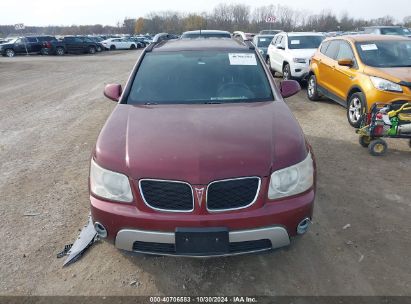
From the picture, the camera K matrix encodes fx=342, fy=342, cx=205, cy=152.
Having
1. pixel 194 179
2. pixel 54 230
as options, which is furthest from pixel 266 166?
pixel 54 230

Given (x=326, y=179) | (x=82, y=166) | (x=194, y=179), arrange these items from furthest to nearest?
(x=82, y=166), (x=326, y=179), (x=194, y=179)

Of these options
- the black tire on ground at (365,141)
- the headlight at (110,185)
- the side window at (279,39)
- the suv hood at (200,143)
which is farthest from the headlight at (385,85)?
the side window at (279,39)

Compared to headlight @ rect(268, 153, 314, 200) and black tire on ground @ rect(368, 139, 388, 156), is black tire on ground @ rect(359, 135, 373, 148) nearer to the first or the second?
black tire on ground @ rect(368, 139, 388, 156)

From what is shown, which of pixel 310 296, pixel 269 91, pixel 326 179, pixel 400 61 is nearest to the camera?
pixel 310 296

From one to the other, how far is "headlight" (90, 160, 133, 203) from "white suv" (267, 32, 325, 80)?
28.5 feet

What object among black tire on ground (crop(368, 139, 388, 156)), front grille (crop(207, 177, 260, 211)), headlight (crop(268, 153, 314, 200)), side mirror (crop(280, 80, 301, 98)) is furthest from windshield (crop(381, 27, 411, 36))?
front grille (crop(207, 177, 260, 211))

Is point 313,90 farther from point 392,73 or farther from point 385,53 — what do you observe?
point 392,73

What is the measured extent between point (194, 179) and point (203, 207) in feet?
0.67

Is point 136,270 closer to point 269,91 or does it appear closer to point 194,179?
point 194,179

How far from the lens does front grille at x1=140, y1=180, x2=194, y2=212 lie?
233cm

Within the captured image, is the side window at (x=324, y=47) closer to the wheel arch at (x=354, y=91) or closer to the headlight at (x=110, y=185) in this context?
the wheel arch at (x=354, y=91)

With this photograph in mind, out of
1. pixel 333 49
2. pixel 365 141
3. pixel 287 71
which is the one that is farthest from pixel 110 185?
pixel 287 71

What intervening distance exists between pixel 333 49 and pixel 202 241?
688 centimetres

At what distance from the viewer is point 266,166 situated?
7.84ft
